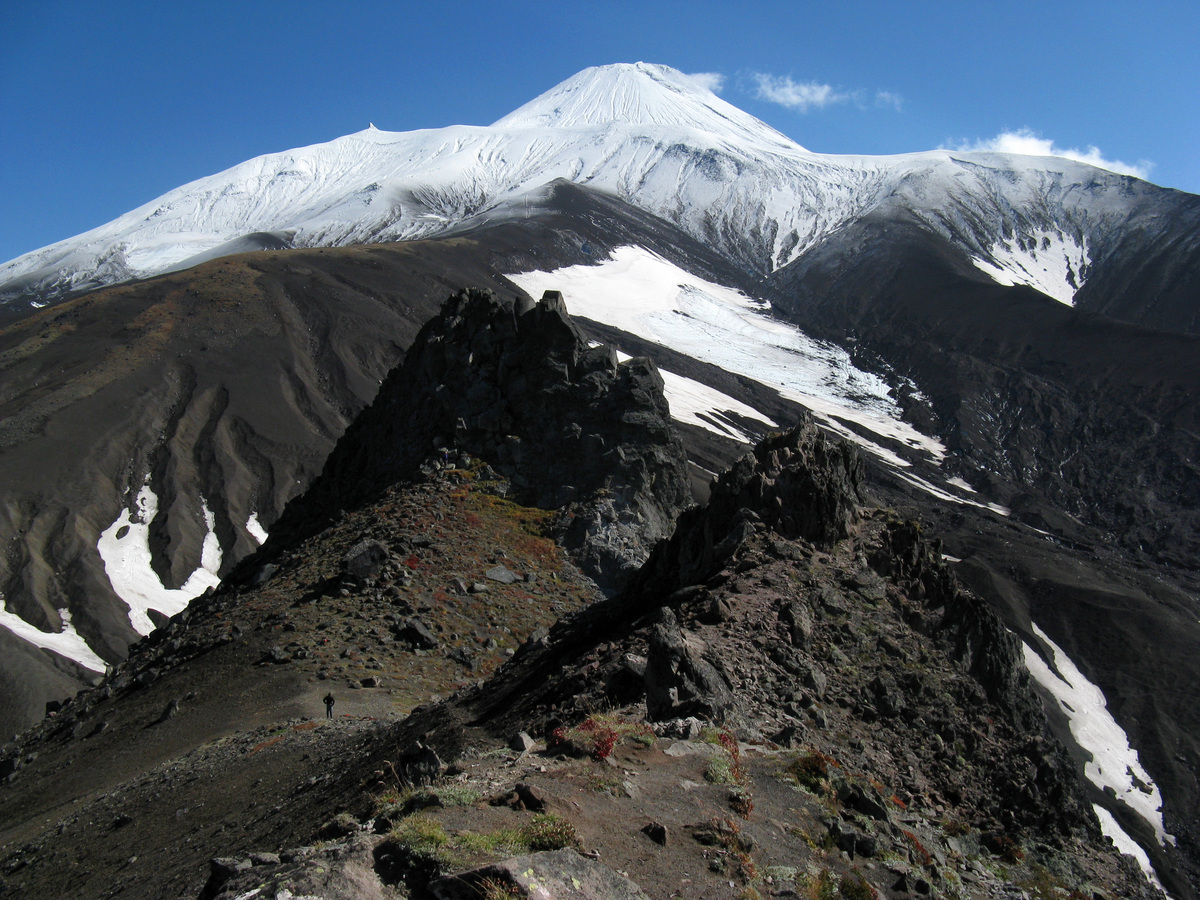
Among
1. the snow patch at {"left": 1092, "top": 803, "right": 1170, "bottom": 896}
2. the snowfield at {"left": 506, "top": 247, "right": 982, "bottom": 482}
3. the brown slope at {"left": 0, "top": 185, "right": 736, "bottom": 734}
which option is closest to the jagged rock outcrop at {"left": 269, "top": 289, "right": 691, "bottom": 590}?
the brown slope at {"left": 0, "top": 185, "right": 736, "bottom": 734}

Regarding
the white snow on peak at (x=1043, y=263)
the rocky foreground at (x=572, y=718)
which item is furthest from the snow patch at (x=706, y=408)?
the white snow on peak at (x=1043, y=263)

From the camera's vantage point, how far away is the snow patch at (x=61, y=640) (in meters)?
53.0

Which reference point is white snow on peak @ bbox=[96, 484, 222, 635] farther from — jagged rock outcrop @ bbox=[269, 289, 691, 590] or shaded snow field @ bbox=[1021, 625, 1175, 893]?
shaded snow field @ bbox=[1021, 625, 1175, 893]

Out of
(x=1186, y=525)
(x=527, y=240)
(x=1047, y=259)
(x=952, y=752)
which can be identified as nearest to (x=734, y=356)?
(x=527, y=240)

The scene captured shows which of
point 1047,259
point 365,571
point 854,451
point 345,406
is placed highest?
point 1047,259

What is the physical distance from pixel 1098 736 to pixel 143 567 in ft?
226

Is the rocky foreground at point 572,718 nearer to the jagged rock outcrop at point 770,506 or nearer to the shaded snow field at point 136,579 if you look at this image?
the jagged rock outcrop at point 770,506

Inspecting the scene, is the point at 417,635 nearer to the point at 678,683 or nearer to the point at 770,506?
the point at 770,506

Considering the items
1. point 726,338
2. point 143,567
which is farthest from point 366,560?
point 726,338

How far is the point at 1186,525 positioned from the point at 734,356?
71.2 m

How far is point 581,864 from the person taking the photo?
6125 mm

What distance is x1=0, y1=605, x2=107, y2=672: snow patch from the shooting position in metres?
53.0

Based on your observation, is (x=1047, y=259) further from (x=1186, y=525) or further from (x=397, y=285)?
(x=397, y=285)

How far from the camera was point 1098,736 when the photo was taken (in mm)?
54125
